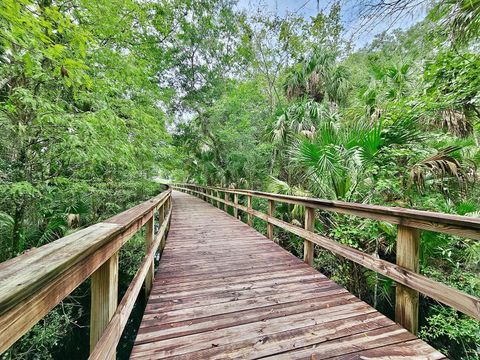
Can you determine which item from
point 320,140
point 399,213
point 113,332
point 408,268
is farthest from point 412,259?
point 320,140

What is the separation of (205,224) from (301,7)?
4.59m

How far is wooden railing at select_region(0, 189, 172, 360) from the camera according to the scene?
524 mm

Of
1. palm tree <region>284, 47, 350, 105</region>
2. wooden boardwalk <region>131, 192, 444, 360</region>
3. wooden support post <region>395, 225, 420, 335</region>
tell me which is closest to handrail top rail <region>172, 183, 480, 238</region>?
wooden support post <region>395, 225, 420, 335</region>

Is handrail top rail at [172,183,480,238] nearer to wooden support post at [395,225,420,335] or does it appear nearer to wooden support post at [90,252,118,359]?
wooden support post at [395,225,420,335]

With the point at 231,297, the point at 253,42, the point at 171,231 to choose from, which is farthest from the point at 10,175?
the point at 253,42

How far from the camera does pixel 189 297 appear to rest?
85.8 inches

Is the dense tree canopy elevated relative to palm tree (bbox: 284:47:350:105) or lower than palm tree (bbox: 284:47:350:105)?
lower

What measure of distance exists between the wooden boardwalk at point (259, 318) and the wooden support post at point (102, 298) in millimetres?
543

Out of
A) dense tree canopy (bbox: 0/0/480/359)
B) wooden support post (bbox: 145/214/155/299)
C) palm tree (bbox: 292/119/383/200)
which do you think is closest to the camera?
wooden support post (bbox: 145/214/155/299)

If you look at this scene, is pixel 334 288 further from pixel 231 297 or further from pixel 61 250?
pixel 61 250

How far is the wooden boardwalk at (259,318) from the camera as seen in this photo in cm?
149

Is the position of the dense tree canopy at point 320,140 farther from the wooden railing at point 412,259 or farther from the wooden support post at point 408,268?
the wooden support post at point 408,268

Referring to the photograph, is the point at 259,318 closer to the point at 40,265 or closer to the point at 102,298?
the point at 102,298

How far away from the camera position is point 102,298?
1.09 metres
